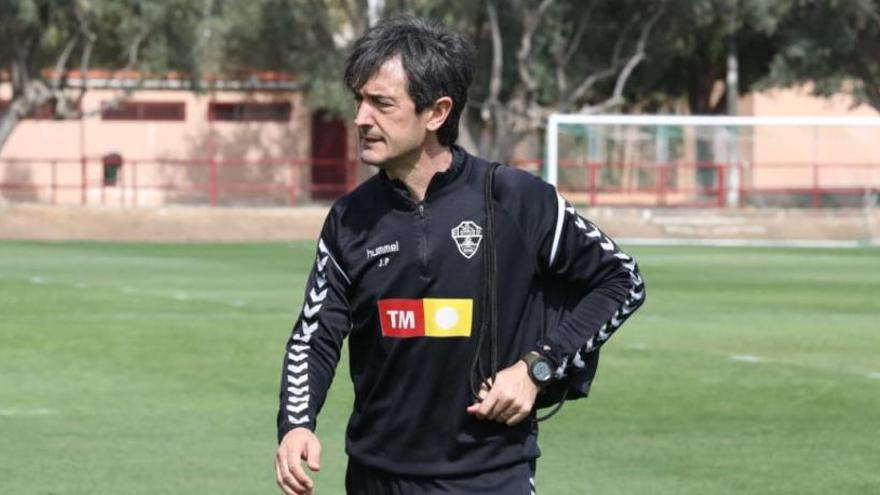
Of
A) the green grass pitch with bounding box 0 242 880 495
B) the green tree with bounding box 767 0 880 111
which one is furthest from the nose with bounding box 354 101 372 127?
the green tree with bounding box 767 0 880 111

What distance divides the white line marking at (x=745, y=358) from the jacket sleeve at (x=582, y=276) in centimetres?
1164

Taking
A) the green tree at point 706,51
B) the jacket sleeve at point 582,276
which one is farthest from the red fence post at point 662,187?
the jacket sleeve at point 582,276

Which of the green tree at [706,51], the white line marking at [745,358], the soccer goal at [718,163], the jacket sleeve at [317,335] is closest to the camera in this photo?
the jacket sleeve at [317,335]

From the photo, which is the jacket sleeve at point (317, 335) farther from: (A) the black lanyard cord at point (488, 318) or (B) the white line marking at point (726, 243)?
(B) the white line marking at point (726, 243)

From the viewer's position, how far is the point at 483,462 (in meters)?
5.00

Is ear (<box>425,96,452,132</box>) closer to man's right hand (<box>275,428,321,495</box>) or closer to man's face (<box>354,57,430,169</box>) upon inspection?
man's face (<box>354,57,430,169</box>)

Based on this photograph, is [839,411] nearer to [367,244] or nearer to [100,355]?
[100,355]

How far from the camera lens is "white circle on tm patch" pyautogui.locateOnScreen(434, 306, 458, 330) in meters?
4.91

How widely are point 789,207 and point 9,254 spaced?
18264 mm

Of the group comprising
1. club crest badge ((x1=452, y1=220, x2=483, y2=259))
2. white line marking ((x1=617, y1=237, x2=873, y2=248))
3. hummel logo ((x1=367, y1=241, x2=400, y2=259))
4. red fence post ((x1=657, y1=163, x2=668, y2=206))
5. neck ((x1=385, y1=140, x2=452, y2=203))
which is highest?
neck ((x1=385, y1=140, x2=452, y2=203))

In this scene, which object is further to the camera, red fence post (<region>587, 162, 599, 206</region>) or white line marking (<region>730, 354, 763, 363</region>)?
red fence post (<region>587, 162, 599, 206</region>)

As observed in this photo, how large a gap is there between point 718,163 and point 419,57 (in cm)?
4238

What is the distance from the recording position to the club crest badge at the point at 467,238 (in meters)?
4.92

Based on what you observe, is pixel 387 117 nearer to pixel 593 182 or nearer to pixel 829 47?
pixel 593 182
